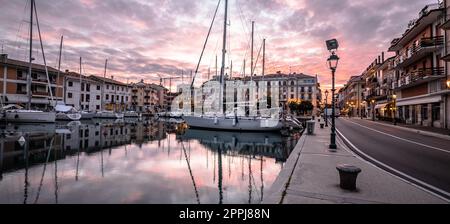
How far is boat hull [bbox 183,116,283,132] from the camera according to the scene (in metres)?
28.2

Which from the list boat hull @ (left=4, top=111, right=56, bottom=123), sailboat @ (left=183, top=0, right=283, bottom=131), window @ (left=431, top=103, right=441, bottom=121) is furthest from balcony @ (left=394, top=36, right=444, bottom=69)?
boat hull @ (left=4, top=111, right=56, bottom=123)

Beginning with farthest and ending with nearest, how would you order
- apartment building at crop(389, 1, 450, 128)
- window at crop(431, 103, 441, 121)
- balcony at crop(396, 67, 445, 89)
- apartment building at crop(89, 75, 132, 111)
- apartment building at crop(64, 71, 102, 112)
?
apartment building at crop(89, 75, 132, 111)
apartment building at crop(64, 71, 102, 112)
window at crop(431, 103, 441, 121)
balcony at crop(396, 67, 445, 89)
apartment building at crop(389, 1, 450, 128)

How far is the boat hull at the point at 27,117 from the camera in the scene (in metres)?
34.3

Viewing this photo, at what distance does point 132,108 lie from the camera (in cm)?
9500

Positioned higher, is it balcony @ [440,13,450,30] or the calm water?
balcony @ [440,13,450,30]

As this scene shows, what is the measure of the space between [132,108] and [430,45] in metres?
91.1

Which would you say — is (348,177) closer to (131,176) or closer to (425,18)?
(131,176)

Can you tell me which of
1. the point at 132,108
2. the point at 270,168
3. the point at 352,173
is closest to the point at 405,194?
the point at 352,173

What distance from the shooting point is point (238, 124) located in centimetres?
2922

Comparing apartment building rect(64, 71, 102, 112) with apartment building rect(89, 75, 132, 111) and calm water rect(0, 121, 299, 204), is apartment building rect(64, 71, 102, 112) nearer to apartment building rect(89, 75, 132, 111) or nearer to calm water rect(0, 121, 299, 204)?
apartment building rect(89, 75, 132, 111)

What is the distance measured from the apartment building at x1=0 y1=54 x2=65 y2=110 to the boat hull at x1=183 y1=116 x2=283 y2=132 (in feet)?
125

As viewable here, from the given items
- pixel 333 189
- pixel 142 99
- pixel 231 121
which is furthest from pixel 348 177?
pixel 142 99

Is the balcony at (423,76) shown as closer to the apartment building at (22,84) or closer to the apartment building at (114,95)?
the apartment building at (22,84)

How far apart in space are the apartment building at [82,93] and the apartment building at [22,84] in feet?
23.3
